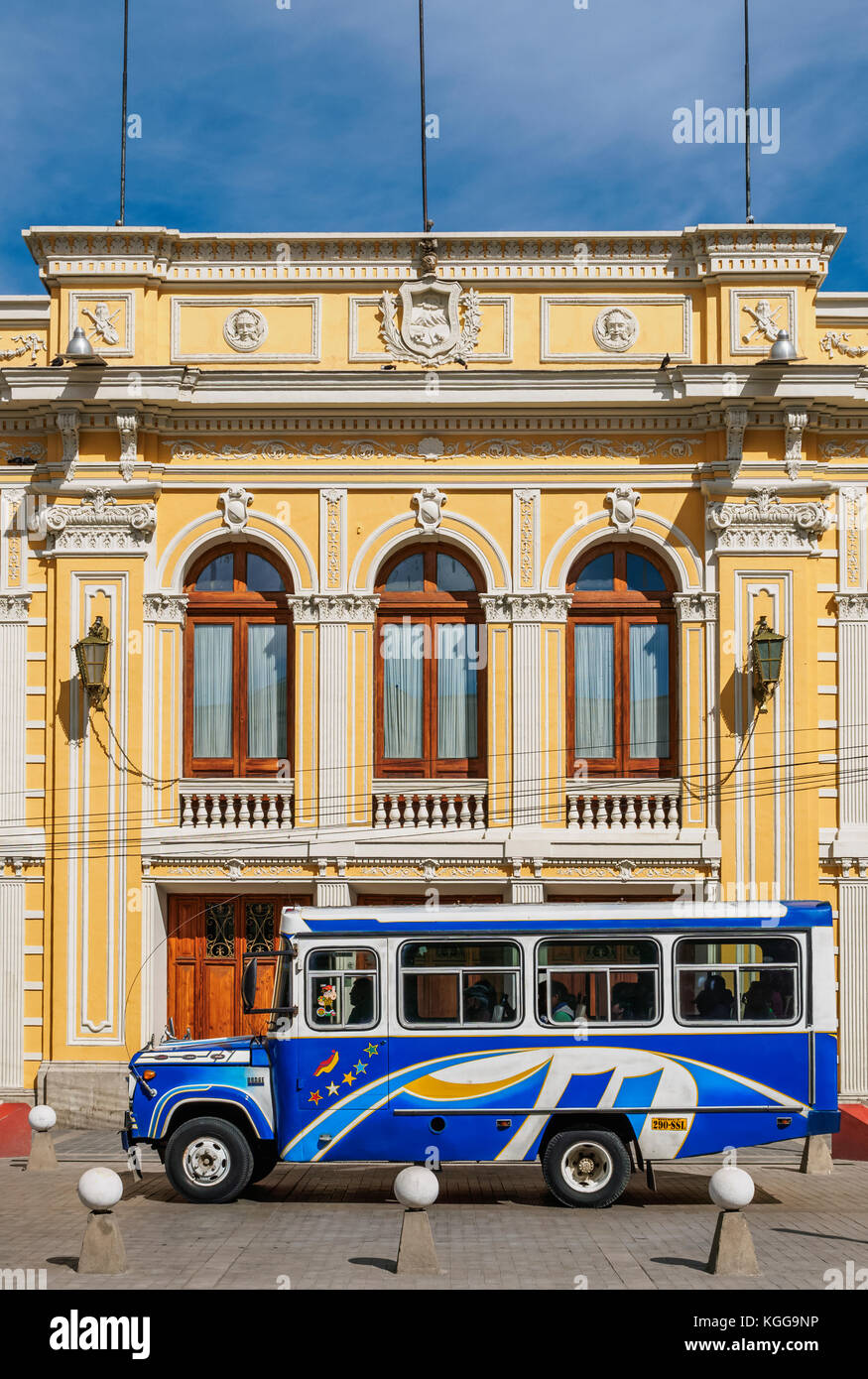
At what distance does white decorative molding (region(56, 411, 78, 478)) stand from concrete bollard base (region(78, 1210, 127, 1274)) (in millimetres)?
11264

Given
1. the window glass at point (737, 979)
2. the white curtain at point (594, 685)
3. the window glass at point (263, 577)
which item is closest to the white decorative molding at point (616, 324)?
the white curtain at point (594, 685)

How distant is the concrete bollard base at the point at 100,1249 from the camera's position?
1147 centimetres

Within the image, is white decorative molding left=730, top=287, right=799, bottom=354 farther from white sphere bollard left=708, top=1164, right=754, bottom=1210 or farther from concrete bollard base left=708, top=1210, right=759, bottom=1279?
concrete bollard base left=708, top=1210, right=759, bottom=1279

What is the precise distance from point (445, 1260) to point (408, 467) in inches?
441

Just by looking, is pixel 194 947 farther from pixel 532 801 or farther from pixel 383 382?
pixel 383 382

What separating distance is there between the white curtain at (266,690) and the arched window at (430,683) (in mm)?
1341

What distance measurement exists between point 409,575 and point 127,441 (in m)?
4.20

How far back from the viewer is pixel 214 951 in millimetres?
20109

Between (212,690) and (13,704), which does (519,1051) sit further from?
(13,704)

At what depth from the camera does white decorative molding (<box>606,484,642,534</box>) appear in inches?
795

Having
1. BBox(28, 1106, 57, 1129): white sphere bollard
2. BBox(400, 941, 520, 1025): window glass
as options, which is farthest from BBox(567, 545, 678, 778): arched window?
BBox(28, 1106, 57, 1129): white sphere bollard

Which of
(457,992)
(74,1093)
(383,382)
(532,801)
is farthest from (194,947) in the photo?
(383,382)

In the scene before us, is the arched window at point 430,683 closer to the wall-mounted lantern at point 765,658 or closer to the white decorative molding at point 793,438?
the wall-mounted lantern at point 765,658

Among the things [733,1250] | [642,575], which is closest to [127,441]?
[642,575]
